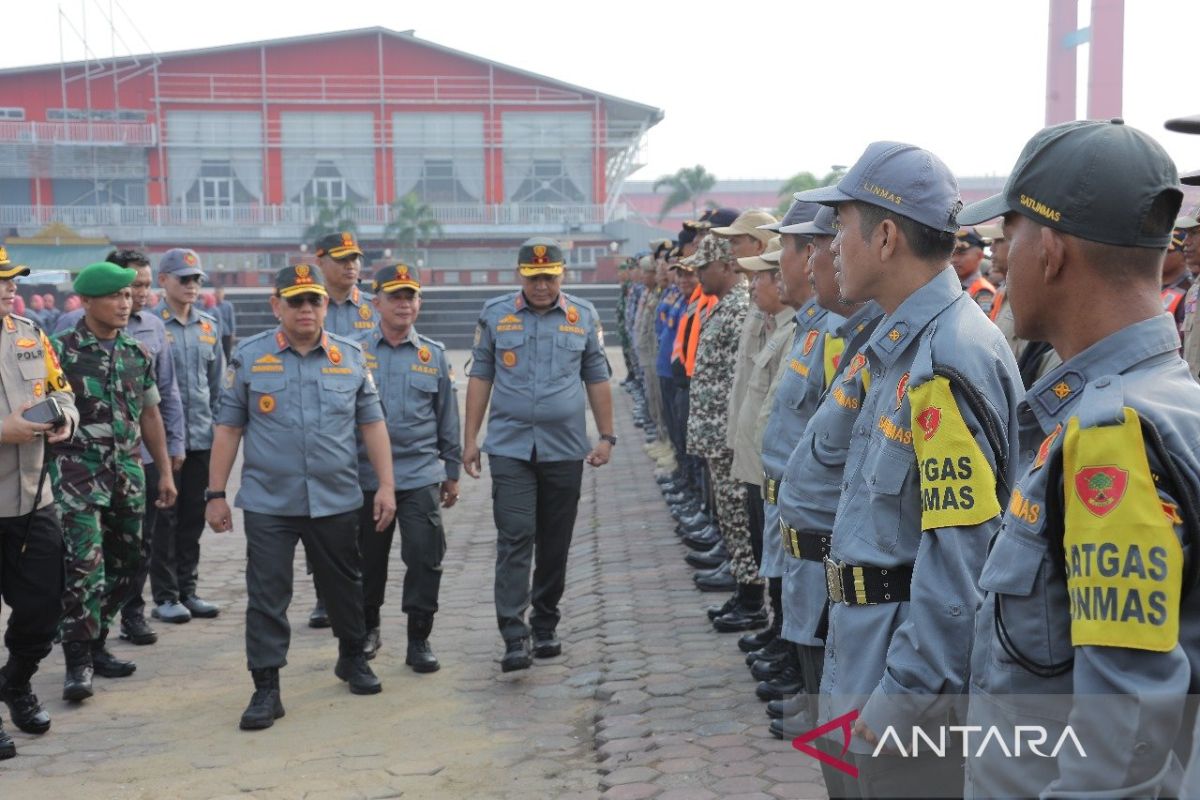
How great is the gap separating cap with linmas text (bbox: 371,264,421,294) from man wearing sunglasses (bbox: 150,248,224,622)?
158cm

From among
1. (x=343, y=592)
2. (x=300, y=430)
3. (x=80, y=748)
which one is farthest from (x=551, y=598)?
(x=80, y=748)

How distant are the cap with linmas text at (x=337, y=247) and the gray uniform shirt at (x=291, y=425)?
5.94 ft

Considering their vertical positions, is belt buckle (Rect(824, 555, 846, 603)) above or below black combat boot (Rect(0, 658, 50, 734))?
above

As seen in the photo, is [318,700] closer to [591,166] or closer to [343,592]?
[343,592]

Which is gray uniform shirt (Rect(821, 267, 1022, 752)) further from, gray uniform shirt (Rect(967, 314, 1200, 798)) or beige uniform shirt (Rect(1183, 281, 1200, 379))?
beige uniform shirt (Rect(1183, 281, 1200, 379))

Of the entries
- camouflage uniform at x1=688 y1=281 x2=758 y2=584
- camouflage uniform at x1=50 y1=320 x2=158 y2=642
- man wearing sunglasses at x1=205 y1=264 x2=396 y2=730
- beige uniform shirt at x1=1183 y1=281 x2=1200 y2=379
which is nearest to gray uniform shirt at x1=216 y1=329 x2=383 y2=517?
man wearing sunglasses at x1=205 y1=264 x2=396 y2=730

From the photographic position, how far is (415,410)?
688 cm

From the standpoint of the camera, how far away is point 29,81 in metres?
53.2

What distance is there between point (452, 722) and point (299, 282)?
2225 mm

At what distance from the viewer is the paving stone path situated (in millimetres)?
4898

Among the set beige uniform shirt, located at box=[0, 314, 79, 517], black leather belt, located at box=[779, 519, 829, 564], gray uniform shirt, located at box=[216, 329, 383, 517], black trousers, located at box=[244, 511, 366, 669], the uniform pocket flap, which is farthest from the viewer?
gray uniform shirt, located at box=[216, 329, 383, 517]

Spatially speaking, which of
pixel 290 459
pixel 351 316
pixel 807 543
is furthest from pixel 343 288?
pixel 807 543

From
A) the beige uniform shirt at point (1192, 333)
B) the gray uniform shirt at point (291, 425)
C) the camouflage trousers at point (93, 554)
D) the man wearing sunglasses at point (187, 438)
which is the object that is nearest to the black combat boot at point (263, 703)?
the gray uniform shirt at point (291, 425)

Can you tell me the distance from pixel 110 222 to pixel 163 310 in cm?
4567
